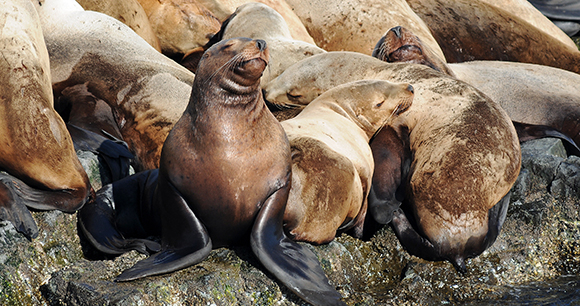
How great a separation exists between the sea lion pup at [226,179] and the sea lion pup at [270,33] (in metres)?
2.81

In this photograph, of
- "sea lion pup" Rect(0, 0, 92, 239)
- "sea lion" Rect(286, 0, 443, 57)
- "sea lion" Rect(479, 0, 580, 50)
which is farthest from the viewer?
"sea lion" Rect(479, 0, 580, 50)

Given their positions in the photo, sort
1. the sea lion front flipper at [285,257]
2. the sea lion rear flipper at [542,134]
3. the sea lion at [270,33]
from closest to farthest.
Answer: the sea lion front flipper at [285,257]
the sea lion rear flipper at [542,134]
the sea lion at [270,33]

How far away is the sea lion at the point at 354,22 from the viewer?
8.00 metres

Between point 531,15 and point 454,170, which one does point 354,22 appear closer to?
point 531,15

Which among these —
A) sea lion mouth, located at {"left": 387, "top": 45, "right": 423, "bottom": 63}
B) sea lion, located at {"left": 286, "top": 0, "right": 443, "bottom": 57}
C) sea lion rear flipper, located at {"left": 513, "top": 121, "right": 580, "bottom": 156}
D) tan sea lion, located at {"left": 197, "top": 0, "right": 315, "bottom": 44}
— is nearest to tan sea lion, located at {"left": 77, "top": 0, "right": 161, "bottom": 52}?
tan sea lion, located at {"left": 197, "top": 0, "right": 315, "bottom": 44}

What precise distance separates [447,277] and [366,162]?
3.25 ft

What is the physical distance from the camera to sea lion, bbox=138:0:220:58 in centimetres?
737

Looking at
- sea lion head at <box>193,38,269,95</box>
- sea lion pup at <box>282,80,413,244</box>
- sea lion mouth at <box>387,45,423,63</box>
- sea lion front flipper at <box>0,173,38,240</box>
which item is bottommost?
sea lion mouth at <box>387,45,423,63</box>

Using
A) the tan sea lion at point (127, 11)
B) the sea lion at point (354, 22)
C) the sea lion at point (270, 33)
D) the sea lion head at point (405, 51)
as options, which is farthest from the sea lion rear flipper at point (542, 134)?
the tan sea lion at point (127, 11)

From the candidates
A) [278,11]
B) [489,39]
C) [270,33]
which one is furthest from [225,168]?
[489,39]

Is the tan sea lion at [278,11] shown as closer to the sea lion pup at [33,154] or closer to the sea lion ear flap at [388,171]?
the sea lion ear flap at [388,171]

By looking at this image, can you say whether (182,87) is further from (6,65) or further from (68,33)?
(6,65)

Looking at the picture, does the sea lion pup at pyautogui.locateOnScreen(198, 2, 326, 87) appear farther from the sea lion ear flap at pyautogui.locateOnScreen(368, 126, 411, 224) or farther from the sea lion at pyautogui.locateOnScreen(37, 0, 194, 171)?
the sea lion ear flap at pyautogui.locateOnScreen(368, 126, 411, 224)

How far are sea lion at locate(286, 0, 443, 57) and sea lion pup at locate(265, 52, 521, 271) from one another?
232 cm
